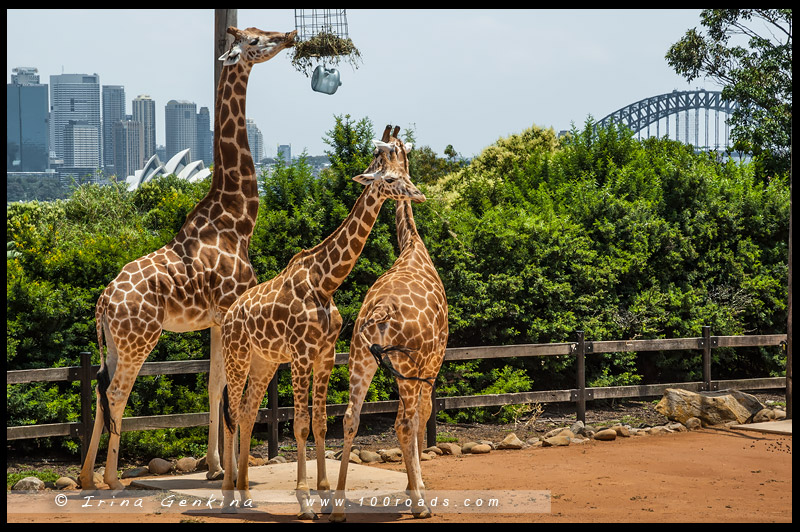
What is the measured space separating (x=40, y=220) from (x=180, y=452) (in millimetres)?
17059

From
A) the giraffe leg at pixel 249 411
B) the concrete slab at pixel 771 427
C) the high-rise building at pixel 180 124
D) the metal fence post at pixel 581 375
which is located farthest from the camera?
the high-rise building at pixel 180 124

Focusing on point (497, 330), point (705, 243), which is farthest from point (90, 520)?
point (705, 243)

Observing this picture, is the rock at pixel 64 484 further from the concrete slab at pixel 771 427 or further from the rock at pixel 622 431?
the concrete slab at pixel 771 427

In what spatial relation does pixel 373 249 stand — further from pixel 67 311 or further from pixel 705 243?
pixel 705 243

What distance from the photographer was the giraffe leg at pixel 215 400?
8055mm

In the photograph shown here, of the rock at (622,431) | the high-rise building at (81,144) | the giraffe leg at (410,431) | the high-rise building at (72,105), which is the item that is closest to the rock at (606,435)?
the rock at (622,431)

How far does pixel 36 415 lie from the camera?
9.81 metres

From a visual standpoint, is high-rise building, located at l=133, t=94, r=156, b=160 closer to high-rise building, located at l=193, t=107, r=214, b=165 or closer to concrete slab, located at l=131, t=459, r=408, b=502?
high-rise building, located at l=193, t=107, r=214, b=165


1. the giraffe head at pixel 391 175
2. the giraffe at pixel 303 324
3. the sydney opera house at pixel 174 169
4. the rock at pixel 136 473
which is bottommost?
the rock at pixel 136 473

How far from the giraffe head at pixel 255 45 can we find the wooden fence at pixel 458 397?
320 cm

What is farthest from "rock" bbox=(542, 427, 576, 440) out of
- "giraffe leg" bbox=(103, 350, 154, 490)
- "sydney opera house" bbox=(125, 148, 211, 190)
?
"sydney opera house" bbox=(125, 148, 211, 190)

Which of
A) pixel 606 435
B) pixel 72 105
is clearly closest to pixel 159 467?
pixel 606 435

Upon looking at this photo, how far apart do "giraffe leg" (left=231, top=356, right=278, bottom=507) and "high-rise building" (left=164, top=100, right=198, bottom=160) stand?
148329 millimetres

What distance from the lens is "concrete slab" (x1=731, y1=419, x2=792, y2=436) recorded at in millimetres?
10758
